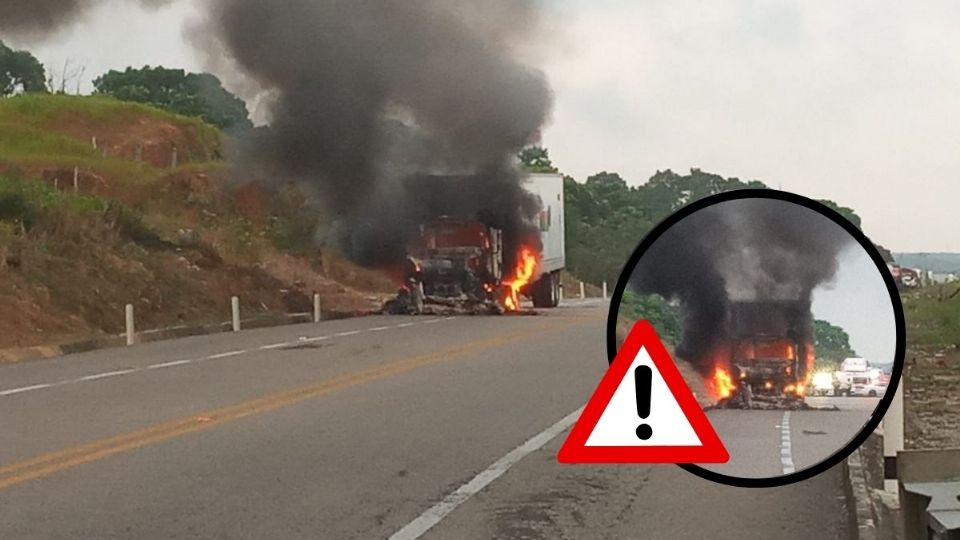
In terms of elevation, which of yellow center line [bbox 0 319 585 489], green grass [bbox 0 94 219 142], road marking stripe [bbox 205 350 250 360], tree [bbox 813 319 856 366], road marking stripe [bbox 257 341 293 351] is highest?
green grass [bbox 0 94 219 142]

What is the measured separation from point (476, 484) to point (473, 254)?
2312 centimetres

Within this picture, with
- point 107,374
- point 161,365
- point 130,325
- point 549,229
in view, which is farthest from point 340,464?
point 549,229

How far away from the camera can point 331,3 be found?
3434cm

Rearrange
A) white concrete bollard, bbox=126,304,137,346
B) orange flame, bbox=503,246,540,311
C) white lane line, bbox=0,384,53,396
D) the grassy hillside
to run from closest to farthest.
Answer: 1. white lane line, bbox=0,384,53,396
2. white concrete bollard, bbox=126,304,137,346
3. the grassy hillside
4. orange flame, bbox=503,246,540,311

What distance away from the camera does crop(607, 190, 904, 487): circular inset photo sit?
253 cm

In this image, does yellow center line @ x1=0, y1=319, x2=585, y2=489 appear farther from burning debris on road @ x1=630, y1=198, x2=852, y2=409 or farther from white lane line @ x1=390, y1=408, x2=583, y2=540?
burning debris on road @ x1=630, y1=198, x2=852, y2=409

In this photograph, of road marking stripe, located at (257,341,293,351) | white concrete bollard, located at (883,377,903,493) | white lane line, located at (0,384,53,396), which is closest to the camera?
white concrete bollard, located at (883,377,903,493)

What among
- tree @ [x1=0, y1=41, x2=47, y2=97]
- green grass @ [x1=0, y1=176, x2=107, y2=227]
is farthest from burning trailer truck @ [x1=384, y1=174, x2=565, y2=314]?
tree @ [x1=0, y1=41, x2=47, y2=97]

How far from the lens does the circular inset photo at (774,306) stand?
253cm

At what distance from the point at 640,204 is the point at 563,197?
31.1 m

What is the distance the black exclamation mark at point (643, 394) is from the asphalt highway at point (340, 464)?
0.50 ft

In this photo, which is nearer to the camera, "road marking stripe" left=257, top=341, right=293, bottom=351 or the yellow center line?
the yellow center line

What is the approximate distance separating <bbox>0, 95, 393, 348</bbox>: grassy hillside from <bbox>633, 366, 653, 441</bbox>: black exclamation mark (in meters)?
22.4

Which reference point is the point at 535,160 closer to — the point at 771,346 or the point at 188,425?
the point at 188,425
